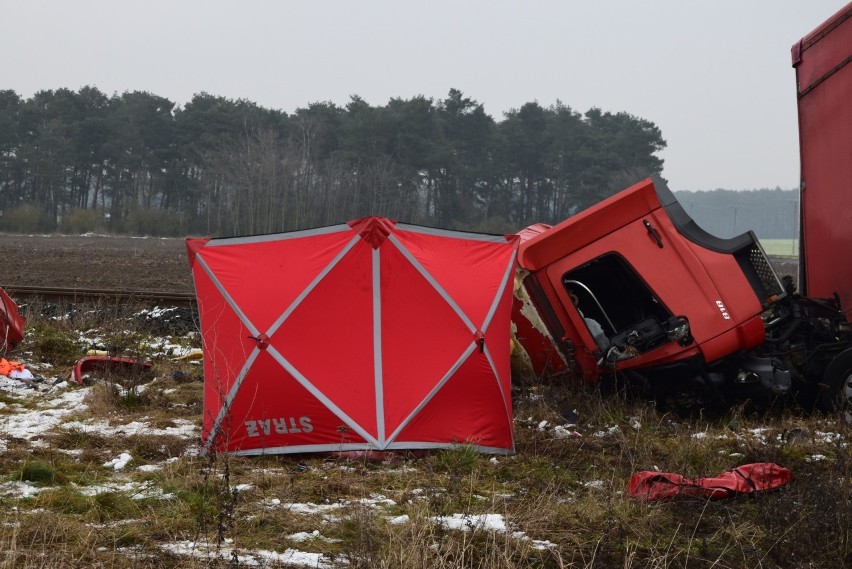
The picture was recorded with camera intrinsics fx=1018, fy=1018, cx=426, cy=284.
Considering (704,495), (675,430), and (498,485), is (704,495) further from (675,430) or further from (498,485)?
(675,430)

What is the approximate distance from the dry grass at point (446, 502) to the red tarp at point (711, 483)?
3.1 inches

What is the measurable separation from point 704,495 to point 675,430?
2140 mm

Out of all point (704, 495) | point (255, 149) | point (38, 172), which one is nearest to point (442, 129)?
point (255, 149)

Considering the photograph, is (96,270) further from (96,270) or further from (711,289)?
(711,289)

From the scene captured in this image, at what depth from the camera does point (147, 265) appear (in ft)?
102

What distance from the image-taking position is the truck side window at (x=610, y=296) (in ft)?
28.3

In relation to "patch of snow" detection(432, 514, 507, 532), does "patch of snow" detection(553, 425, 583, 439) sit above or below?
above

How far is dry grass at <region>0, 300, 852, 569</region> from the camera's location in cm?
480

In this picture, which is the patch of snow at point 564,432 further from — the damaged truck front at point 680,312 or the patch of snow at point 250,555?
the patch of snow at point 250,555

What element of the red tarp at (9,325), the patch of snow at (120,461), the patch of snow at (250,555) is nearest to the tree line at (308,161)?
the red tarp at (9,325)

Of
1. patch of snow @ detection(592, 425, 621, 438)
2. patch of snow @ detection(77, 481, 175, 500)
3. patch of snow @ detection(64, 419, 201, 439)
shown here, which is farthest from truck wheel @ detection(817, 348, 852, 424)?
patch of snow @ detection(77, 481, 175, 500)

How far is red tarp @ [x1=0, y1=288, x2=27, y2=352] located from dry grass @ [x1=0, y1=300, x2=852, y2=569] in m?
3.10

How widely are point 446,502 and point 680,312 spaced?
10.7 feet

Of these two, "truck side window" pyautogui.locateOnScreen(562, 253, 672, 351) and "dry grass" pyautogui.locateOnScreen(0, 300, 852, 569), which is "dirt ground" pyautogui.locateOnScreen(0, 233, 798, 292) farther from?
"dry grass" pyautogui.locateOnScreen(0, 300, 852, 569)
